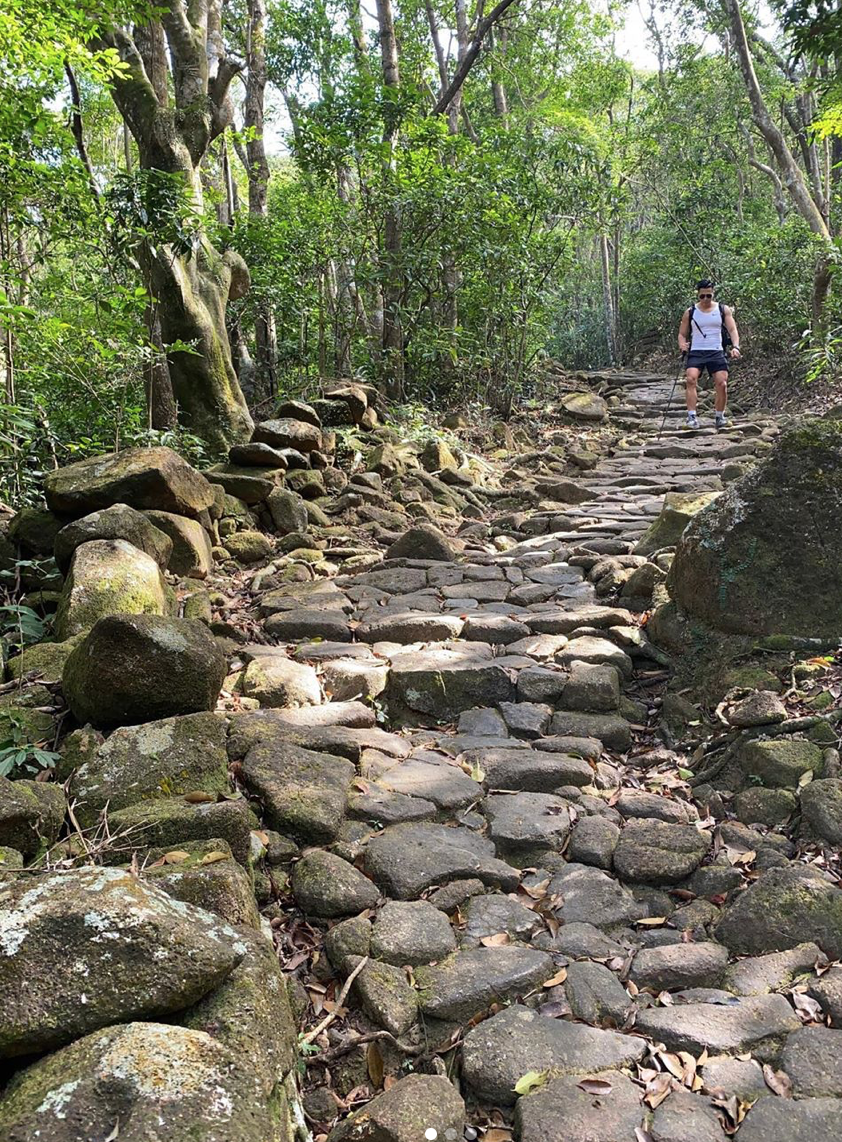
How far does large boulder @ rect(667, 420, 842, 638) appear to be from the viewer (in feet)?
15.1

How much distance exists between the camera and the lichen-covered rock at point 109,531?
5113 mm

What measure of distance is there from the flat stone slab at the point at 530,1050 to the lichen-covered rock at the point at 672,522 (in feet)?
14.3

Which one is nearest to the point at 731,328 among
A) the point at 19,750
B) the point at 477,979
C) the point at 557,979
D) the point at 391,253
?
the point at 391,253

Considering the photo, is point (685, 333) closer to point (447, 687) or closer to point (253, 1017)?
point (447, 687)

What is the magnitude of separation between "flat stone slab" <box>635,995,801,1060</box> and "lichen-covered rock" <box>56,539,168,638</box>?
3.20 meters

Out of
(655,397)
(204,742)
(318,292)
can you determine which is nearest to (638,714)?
(204,742)

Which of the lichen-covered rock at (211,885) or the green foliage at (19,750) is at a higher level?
the green foliage at (19,750)

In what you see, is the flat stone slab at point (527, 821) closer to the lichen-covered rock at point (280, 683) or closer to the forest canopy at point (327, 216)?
the lichen-covered rock at point (280, 683)

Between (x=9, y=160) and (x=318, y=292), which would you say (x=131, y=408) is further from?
(x=318, y=292)

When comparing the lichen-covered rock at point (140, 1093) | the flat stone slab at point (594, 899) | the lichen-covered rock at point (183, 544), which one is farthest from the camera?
the lichen-covered rock at point (183, 544)

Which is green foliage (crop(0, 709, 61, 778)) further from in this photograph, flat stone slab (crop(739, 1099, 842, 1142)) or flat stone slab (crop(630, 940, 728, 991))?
flat stone slab (crop(739, 1099, 842, 1142))

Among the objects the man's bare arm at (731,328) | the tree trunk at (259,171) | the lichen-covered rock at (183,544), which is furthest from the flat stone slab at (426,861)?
the tree trunk at (259,171)

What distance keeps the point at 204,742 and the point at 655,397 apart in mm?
15919

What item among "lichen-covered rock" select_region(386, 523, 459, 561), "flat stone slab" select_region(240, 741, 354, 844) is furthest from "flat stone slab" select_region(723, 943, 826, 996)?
"lichen-covered rock" select_region(386, 523, 459, 561)
